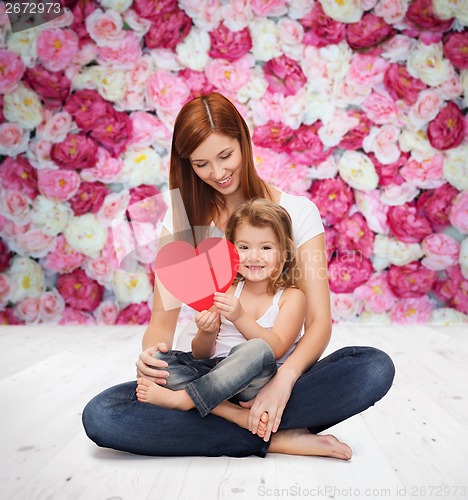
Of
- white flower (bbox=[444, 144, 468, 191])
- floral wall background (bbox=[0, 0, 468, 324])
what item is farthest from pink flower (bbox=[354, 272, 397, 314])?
white flower (bbox=[444, 144, 468, 191])

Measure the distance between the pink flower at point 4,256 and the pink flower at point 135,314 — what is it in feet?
2.49

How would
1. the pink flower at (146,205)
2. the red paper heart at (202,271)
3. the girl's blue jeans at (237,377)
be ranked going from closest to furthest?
the girl's blue jeans at (237,377), the red paper heart at (202,271), the pink flower at (146,205)

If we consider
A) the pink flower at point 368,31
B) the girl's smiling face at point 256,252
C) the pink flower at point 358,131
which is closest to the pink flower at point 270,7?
the pink flower at point 368,31

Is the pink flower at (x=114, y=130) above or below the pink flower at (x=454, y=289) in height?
above

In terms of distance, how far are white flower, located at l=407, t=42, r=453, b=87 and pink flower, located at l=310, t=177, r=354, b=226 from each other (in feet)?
2.47

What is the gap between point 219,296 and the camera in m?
1.58

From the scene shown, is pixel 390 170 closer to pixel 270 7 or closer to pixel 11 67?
pixel 270 7

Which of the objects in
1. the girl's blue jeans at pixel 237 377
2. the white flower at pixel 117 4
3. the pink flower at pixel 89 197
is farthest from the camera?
the pink flower at pixel 89 197

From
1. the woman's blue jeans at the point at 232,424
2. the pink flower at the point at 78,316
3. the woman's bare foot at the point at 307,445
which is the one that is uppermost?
the woman's blue jeans at the point at 232,424

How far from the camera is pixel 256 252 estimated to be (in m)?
1.75

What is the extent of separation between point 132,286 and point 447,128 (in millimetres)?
2059

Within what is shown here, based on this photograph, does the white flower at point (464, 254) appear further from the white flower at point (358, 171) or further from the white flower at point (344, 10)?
the white flower at point (344, 10)

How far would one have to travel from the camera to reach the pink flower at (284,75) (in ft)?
12.6

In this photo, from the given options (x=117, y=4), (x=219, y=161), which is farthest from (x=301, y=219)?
(x=117, y=4)
